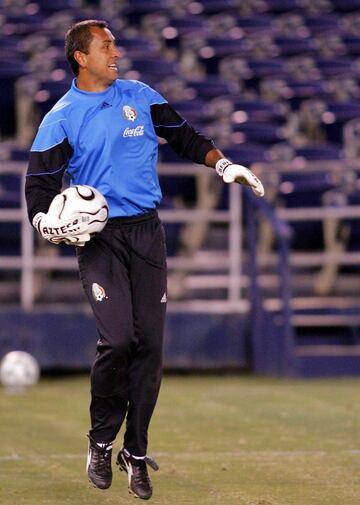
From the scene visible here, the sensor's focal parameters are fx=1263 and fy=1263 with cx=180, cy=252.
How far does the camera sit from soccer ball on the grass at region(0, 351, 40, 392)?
1017 centimetres

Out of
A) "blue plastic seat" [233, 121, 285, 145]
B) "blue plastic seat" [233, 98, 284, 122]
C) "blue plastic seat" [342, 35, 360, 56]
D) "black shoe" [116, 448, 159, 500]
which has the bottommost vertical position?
"black shoe" [116, 448, 159, 500]

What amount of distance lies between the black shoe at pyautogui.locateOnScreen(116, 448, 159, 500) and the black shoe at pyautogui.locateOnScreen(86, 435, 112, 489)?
0.23ft

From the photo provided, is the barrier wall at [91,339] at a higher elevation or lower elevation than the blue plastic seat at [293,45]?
lower

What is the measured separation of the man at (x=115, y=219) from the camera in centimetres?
527


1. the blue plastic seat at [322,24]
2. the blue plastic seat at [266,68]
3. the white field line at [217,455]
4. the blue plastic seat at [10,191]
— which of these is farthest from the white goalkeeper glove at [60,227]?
the blue plastic seat at [322,24]

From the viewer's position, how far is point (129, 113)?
533 cm

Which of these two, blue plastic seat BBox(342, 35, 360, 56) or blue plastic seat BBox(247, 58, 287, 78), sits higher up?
blue plastic seat BBox(342, 35, 360, 56)

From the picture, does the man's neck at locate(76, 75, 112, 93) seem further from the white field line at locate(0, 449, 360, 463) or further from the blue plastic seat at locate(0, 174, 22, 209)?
the blue plastic seat at locate(0, 174, 22, 209)

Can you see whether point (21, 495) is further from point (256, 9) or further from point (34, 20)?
point (256, 9)

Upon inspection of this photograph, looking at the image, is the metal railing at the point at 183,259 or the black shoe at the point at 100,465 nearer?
the black shoe at the point at 100,465

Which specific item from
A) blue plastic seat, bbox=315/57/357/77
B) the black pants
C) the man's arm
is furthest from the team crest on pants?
blue plastic seat, bbox=315/57/357/77

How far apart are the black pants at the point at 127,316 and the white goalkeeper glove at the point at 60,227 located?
9.0 inches

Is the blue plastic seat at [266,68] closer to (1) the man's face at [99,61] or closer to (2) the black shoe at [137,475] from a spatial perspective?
(1) the man's face at [99,61]

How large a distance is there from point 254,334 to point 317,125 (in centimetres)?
474
